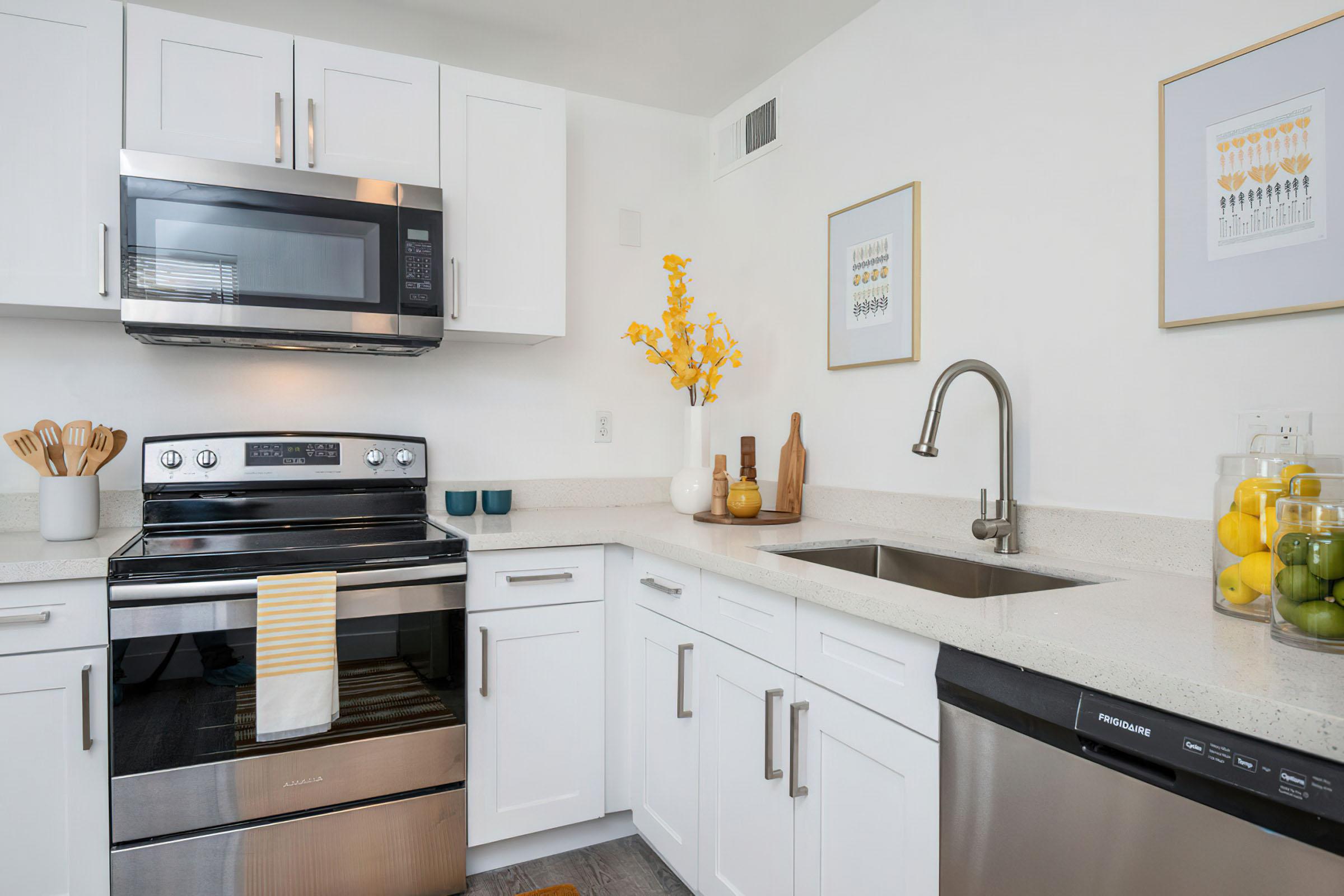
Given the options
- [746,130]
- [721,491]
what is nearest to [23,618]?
[721,491]

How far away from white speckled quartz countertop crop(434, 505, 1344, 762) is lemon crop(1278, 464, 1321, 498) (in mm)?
187

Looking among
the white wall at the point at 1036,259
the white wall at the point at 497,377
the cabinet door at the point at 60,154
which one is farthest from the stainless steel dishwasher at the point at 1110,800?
the cabinet door at the point at 60,154

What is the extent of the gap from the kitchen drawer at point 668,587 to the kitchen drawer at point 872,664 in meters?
0.42

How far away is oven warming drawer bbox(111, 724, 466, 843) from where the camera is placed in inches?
65.8

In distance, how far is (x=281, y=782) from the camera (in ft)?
5.80

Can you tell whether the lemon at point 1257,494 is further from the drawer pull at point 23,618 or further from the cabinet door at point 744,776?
the drawer pull at point 23,618

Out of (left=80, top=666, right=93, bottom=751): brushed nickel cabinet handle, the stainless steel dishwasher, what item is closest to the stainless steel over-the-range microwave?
(left=80, top=666, right=93, bottom=751): brushed nickel cabinet handle

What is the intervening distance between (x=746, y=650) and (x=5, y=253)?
1.97 metres

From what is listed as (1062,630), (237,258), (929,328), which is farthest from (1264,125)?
(237,258)

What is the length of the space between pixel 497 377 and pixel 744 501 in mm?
1008

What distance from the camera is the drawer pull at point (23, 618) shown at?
5.19 feet

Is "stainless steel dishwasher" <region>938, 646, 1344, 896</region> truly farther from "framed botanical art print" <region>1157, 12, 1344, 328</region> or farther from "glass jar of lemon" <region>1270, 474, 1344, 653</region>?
"framed botanical art print" <region>1157, 12, 1344, 328</region>

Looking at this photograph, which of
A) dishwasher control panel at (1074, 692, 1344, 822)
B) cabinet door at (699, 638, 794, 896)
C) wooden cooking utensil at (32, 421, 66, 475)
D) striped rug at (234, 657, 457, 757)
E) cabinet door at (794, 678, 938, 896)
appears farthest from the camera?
wooden cooking utensil at (32, 421, 66, 475)

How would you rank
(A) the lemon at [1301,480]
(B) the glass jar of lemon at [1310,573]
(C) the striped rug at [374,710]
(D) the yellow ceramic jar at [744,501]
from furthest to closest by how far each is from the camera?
1. (D) the yellow ceramic jar at [744,501]
2. (C) the striped rug at [374,710]
3. (A) the lemon at [1301,480]
4. (B) the glass jar of lemon at [1310,573]
